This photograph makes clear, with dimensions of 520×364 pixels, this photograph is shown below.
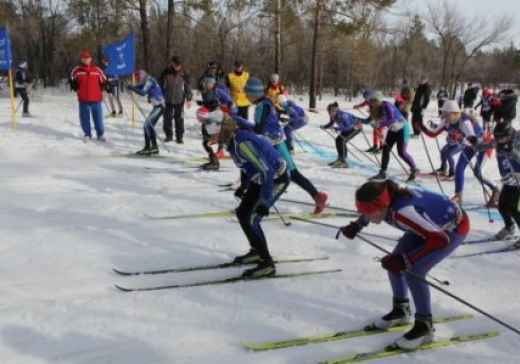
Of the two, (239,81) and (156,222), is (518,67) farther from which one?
(156,222)

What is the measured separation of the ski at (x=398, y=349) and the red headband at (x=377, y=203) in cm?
97

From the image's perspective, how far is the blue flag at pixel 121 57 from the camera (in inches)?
441

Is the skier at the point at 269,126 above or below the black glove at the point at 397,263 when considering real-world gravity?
above

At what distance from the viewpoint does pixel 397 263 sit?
9.66 ft

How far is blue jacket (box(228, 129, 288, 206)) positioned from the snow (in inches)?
35.2

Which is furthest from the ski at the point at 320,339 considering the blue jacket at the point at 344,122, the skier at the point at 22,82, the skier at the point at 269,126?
the skier at the point at 22,82

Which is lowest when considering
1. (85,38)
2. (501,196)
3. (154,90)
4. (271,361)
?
(271,361)

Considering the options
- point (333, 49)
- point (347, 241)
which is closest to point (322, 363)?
point (347, 241)

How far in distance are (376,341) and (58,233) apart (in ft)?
12.1

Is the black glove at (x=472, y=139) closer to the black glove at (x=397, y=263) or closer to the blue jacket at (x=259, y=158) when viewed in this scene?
the blue jacket at (x=259, y=158)

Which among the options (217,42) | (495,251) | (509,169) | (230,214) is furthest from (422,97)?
(217,42)

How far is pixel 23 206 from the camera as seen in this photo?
6270 millimetres

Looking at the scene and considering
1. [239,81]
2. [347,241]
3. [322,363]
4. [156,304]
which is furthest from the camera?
[239,81]

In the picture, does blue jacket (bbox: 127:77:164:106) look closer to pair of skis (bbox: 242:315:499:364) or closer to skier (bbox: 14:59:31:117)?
skier (bbox: 14:59:31:117)
